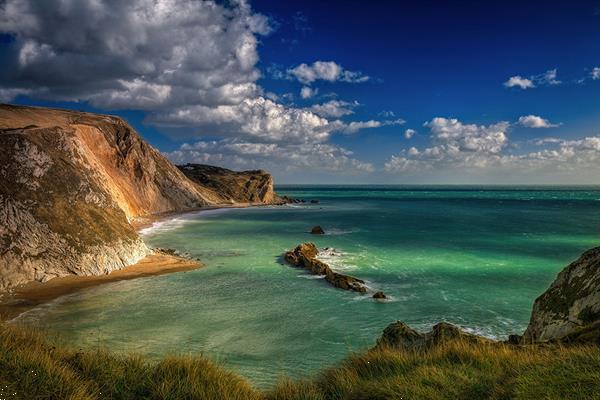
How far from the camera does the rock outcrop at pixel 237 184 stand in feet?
400

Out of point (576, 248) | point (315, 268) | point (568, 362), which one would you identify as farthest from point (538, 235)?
point (568, 362)

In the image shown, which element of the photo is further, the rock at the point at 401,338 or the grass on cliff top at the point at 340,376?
the rock at the point at 401,338

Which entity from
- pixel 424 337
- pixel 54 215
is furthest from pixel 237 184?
pixel 424 337

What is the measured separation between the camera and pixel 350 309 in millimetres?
20859

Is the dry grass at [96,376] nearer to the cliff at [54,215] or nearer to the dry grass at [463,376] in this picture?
the dry grass at [463,376]

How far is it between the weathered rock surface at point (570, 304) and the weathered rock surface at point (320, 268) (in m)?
13.8

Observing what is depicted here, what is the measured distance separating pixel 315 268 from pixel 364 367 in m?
21.8

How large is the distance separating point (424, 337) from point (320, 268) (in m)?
18.7

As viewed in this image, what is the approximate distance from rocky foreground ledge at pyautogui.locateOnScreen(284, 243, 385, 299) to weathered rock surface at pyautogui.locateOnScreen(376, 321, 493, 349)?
11.9m

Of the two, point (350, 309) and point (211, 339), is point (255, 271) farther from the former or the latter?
point (211, 339)

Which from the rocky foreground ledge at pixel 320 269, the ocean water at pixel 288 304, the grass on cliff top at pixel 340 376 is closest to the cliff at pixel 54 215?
the ocean water at pixel 288 304

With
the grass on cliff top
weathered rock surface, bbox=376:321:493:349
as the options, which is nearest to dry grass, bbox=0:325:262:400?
the grass on cliff top

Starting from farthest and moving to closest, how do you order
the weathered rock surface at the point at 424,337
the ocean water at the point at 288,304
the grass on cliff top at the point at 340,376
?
the ocean water at the point at 288,304 < the weathered rock surface at the point at 424,337 < the grass on cliff top at the point at 340,376

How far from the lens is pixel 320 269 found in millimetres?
28953
